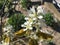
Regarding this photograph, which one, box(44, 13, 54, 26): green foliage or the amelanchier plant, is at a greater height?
the amelanchier plant

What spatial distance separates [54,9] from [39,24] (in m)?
10.0

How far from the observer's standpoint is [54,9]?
36.7 ft

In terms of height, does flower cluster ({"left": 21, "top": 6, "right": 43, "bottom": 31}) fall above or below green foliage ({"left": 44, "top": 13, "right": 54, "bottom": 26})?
above

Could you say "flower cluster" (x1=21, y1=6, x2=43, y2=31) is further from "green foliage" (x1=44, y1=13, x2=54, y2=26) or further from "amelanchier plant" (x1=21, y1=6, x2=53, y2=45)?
"green foliage" (x1=44, y1=13, x2=54, y2=26)

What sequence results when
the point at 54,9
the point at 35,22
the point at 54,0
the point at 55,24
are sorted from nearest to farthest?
the point at 35,22 → the point at 55,24 → the point at 54,9 → the point at 54,0

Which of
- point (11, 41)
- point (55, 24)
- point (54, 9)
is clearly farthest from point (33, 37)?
point (54, 9)

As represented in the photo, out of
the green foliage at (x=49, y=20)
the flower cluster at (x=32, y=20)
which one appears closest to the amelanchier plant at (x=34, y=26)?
the flower cluster at (x=32, y=20)

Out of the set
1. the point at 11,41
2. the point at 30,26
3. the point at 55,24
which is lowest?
the point at 55,24

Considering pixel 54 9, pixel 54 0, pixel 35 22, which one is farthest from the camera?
pixel 54 0

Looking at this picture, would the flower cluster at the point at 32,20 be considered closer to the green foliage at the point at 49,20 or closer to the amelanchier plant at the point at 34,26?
the amelanchier plant at the point at 34,26

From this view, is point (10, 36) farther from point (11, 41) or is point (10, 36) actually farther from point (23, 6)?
point (23, 6)

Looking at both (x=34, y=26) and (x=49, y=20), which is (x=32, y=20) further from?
(x=49, y=20)

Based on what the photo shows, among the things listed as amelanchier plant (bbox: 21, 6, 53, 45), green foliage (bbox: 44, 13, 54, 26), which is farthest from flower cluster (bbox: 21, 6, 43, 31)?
green foliage (bbox: 44, 13, 54, 26)

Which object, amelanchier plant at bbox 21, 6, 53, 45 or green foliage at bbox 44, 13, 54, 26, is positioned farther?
green foliage at bbox 44, 13, 54, 26
